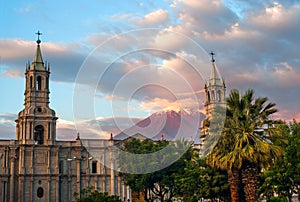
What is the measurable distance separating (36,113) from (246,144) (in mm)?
54990

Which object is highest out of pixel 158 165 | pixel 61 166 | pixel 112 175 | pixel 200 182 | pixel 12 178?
pixel 61 166

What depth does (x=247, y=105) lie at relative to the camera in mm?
32500

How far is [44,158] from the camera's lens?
261ft

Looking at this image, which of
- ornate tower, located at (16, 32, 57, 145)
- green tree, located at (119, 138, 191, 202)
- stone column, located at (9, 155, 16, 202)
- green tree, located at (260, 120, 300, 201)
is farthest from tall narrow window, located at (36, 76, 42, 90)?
green tree, located at (260, 120, 300, 201)

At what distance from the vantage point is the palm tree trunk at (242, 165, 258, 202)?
30984 mm

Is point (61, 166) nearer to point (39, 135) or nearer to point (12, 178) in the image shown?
point (39, 135)

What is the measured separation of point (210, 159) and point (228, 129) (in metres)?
2.72

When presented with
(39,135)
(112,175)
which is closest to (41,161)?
(39,135)

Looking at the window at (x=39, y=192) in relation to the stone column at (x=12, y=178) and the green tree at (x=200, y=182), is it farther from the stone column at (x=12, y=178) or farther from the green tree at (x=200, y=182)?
the green tree at (x=200, y=182)

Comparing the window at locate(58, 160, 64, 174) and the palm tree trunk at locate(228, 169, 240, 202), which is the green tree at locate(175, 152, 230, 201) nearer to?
the palm tree trunk at locate(228, 169, 240, 202)

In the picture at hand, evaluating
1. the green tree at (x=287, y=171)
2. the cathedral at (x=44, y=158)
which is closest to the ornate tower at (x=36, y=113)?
the cathedral at (x=44, y=158)

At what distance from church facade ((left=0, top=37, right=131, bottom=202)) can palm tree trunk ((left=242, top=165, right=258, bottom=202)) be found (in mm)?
47970

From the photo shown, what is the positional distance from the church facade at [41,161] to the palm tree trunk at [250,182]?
47970mm

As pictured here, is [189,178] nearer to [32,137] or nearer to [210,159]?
[210,159]
